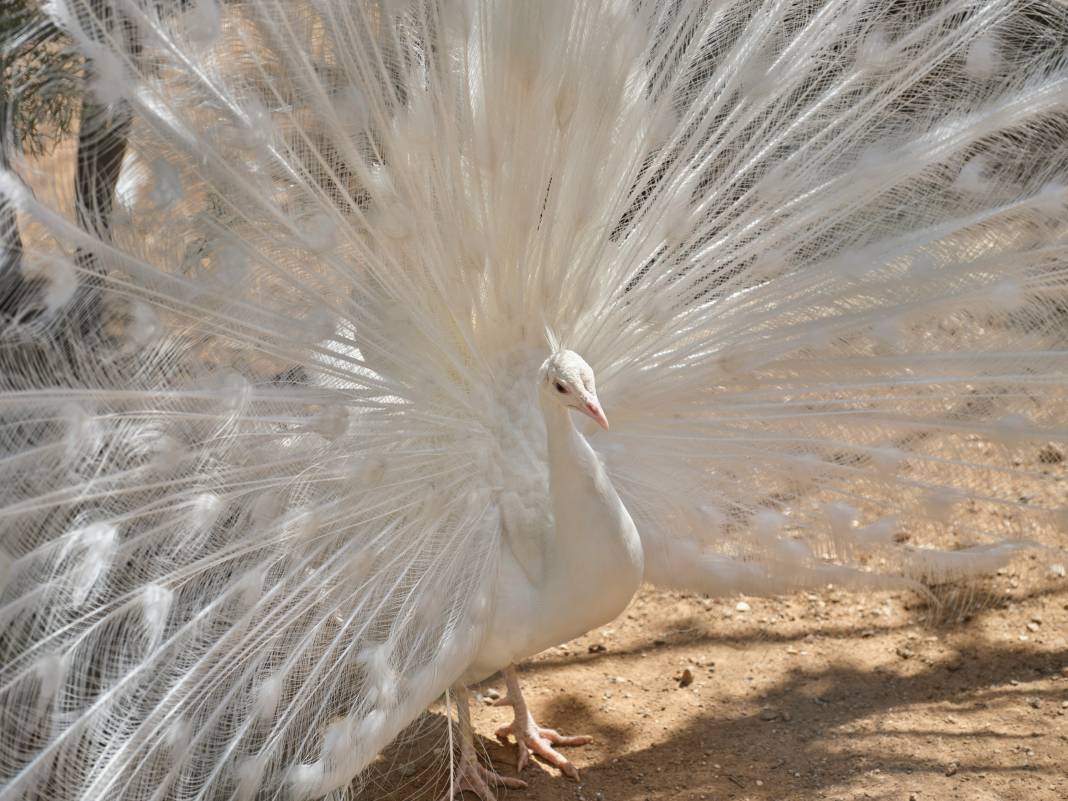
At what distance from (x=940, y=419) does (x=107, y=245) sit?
8.01ft

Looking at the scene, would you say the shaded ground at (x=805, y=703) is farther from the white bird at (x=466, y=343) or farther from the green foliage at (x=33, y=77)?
the green foliage at (x=33, y=77)

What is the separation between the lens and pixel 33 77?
9.40 feet

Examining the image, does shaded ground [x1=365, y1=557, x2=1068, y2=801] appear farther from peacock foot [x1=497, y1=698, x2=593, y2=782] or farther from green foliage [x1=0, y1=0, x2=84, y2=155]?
green foliage [x1=0, y1=0, x2=84, y2=155]

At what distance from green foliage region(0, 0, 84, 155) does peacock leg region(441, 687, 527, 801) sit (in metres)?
1.93

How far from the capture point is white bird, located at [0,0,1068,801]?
2906 mm

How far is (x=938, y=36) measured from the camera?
3.64 m

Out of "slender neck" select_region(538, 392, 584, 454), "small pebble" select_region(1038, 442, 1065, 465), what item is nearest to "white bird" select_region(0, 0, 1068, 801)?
"slender neck" select_region(538, 392, 584, 454)

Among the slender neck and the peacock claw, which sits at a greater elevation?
the slender neck

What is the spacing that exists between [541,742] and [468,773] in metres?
0.35

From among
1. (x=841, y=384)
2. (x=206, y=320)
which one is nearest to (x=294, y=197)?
(x=206, y=320)

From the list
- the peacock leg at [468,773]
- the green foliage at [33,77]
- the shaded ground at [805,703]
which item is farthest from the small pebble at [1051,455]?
the green foliage at [33,77]

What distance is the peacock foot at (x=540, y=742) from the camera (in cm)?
394

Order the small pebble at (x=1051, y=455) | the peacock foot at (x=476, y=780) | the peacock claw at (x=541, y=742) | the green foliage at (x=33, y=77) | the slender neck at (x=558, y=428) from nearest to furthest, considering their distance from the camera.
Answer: the green foliage at (x=33, y=77)
the slender neck at (x=558, y=428)
the peacock foot at (x=476, y=780)
the small pebble at (x=1051, y=455)
the peacock claw at (x=541, y=742)

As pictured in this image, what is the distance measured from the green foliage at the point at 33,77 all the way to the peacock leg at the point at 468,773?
1.93 metres
